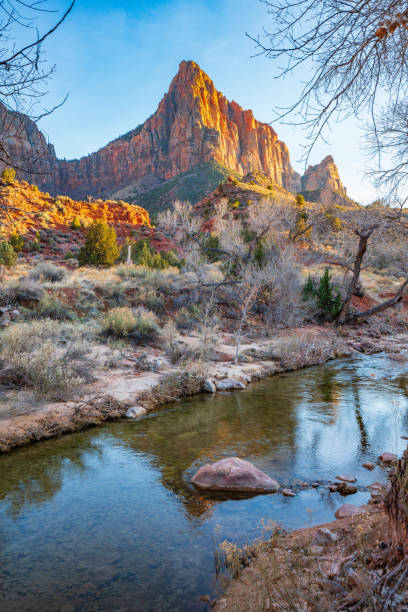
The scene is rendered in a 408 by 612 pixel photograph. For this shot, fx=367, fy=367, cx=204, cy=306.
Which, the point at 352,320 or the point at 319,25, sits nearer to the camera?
the point at 319,25

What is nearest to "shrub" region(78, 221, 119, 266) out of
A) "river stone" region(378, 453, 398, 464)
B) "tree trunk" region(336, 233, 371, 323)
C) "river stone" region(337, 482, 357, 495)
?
"tree trunk" region(336, 233, 371, 323)

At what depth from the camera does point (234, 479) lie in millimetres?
4707

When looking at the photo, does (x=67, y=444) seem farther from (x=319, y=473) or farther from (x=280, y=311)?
(x=280, y=311)

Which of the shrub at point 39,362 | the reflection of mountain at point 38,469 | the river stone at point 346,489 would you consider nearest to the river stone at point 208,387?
the shrub at point 39,362

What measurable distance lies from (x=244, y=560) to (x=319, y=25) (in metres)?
4.20

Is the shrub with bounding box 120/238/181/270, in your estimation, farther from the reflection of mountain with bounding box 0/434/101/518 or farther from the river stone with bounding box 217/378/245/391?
the reflection of mountain with bounding box 0/434/101/518

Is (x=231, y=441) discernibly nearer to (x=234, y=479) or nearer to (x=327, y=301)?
(x=234, y=479)

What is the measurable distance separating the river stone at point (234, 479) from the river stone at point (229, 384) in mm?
4566

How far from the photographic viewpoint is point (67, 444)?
6.10 m

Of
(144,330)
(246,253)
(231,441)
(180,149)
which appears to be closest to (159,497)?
(231,441)

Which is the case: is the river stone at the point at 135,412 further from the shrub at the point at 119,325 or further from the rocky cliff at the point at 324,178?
the rocky cliff at the point at 324,178

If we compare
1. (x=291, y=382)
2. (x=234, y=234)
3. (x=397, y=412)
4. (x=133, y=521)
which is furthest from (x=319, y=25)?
(x=234, y=234)

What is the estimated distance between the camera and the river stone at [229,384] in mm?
9523

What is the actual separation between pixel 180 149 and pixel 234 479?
104m
